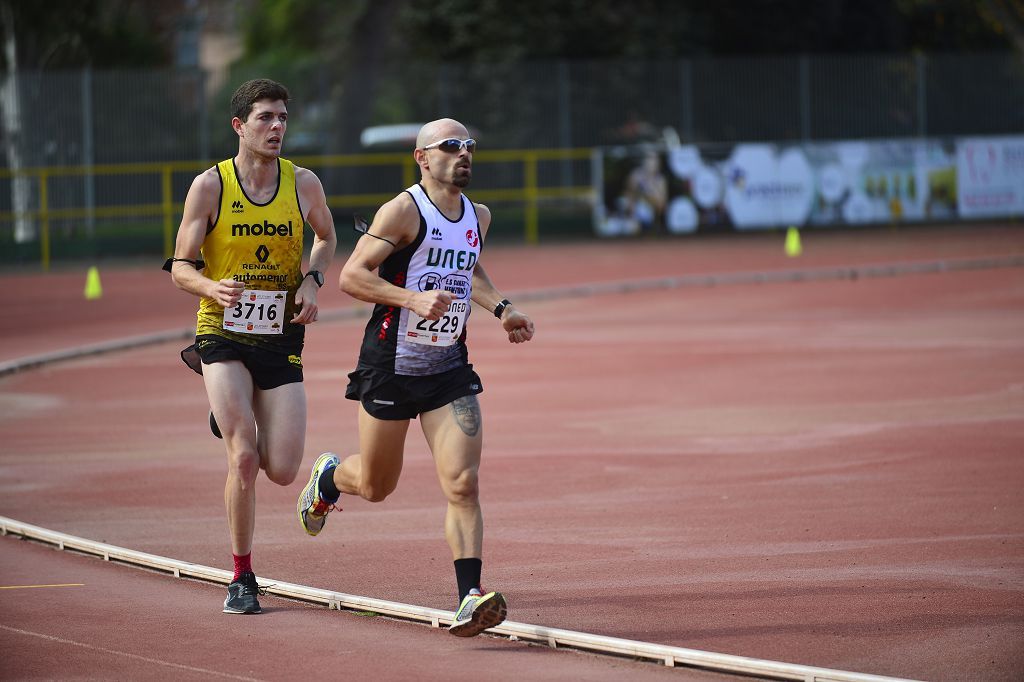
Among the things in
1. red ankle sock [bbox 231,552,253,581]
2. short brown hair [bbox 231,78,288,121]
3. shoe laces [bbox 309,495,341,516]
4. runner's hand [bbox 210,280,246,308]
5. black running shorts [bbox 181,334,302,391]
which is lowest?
red ankle sock [bbox 231,552,253,581]

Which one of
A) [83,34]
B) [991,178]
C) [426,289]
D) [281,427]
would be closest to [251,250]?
[281,427]

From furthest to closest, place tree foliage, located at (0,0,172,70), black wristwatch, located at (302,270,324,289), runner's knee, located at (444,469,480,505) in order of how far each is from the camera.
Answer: tree foliage, located at (0,0,172,70) → black wristwatch, located at (302,270,324,289) → runner's knee, located at (444,469,480,505)

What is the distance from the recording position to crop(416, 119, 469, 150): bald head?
6.83 metres

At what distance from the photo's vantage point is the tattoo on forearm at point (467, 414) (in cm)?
673

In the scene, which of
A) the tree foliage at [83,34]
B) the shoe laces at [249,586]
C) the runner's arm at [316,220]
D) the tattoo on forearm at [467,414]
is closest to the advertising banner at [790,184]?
the tree foliage at [83,34]

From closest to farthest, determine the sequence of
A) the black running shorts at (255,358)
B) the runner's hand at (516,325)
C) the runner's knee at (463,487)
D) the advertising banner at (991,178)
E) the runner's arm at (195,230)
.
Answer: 1. the runner's knee at (463,487)
2. the runner's hand at (516,325)
3. the runner's arm at (195,230)
4. the black running shorts at (255,358)
5. the advertising banner at (991,178)

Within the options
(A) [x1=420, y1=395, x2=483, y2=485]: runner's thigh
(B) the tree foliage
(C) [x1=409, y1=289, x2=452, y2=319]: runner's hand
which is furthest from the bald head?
(B) the tree foliage

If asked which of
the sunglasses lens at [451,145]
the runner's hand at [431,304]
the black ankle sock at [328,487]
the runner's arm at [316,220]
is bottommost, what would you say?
the black ankle sock at [328,487]

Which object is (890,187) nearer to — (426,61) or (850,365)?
(426,61)

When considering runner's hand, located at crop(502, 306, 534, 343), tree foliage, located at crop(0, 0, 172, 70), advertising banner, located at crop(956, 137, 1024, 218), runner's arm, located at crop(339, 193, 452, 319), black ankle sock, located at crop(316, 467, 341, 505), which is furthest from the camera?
tree foliage, located at crop(0, 0, 172, 70)

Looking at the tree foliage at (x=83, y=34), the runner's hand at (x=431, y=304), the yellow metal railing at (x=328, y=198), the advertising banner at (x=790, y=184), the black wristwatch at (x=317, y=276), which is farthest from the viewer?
the tree foliage at (x=83, y=34)

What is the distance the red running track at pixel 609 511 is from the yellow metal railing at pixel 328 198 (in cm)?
1302

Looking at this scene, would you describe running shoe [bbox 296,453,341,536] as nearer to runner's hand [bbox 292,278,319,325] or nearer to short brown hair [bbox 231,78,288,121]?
runner's hand [bbox 292,278,319,325]

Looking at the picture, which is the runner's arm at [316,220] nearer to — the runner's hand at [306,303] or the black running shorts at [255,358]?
the runner's hand at [306,303]
